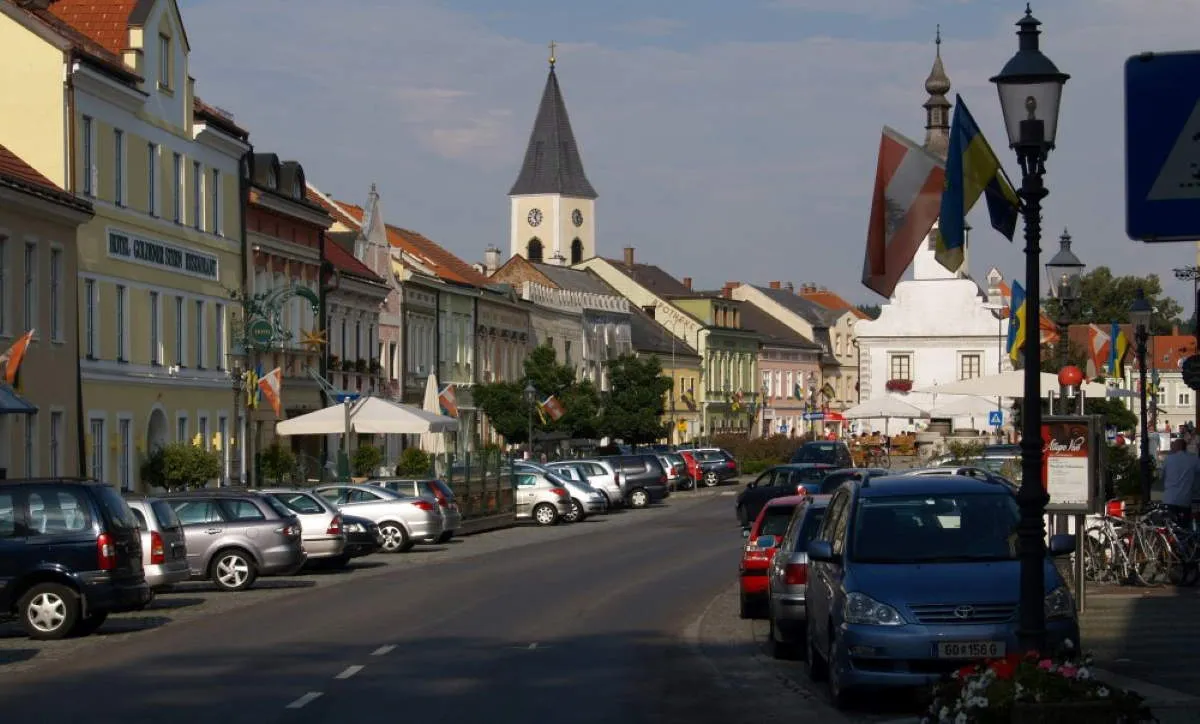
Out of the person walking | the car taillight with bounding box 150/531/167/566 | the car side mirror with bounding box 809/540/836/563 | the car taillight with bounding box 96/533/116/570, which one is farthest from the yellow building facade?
the car side mirror with bounding box 809/540/836/563

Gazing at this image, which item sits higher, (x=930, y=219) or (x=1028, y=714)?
(x=930, y=219)

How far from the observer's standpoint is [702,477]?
7812cm

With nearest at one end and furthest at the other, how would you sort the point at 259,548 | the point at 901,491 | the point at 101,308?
the point at 901,491
the point at 259,548
the point at 101,308

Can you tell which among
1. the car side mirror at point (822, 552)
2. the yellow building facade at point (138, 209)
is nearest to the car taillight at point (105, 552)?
the car side mirror at point (822, 552)

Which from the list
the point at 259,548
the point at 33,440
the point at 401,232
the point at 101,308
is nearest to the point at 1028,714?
the point at 259,548

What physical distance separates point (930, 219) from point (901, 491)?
243 centimetres

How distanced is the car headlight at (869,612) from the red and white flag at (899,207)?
3.15m

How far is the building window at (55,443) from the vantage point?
132 ft

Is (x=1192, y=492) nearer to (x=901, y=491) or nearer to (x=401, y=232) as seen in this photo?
(x=901, y=491)

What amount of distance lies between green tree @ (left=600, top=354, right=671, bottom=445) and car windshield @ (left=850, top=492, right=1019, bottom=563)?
224ft

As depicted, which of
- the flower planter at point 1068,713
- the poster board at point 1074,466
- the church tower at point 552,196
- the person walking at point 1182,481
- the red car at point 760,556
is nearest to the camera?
the flower planter at point 1068,713

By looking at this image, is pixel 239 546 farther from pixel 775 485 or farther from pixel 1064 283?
pixel 775 485

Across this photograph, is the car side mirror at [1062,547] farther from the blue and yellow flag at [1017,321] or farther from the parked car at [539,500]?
the parked car at [539,500]

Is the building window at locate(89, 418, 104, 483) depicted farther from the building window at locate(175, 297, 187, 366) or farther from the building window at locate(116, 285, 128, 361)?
the building window at locate(175, 297, 187, 366)
